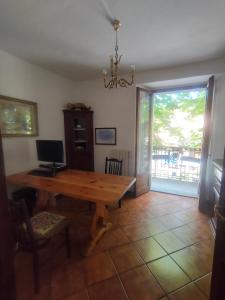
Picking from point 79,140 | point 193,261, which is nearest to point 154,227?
point 193,261

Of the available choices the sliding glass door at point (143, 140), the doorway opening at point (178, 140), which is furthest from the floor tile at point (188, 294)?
the doorway opening at point (178, 140)

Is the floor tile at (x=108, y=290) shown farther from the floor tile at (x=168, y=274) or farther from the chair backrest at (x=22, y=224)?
the chair backrest at (x=22, y=224)

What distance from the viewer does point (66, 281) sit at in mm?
1511

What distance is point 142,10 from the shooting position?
1.57m

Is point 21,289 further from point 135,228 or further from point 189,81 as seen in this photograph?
point 189,81

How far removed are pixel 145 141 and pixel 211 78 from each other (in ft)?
5.54

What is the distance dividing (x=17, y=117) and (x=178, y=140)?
417cm

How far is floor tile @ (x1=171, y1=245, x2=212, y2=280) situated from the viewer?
63.6 inches

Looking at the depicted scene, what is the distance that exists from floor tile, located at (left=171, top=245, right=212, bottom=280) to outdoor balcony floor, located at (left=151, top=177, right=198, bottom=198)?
5.78ft

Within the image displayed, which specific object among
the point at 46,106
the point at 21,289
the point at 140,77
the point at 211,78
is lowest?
the point at 21,289

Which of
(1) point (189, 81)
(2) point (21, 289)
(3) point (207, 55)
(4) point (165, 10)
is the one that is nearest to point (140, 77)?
(1) point (189, 81)

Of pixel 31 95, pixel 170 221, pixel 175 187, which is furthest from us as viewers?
pixel 175 187

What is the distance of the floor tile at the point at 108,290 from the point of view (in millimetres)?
1370

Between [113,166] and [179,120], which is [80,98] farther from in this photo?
[179,120]
